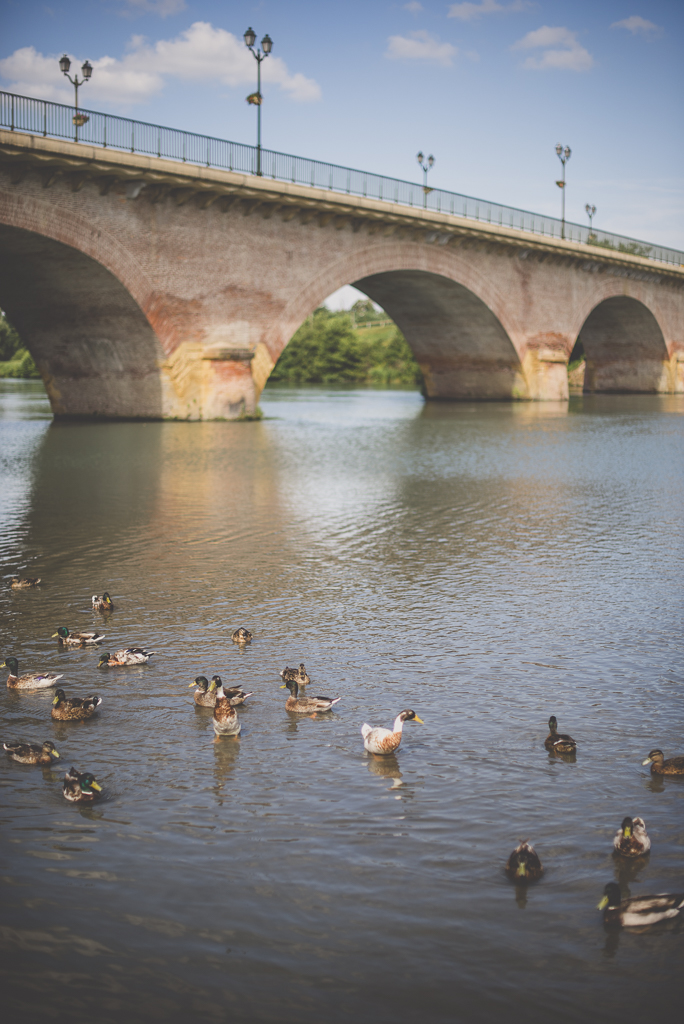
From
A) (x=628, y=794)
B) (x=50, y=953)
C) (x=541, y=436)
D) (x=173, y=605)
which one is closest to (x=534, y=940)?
(x=628, y=794)

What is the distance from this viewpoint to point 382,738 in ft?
17.6

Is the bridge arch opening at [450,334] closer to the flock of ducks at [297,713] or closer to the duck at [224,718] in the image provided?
the flock of ducks at [297,713]

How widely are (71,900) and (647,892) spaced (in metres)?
2.36

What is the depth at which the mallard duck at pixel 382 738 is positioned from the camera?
5359mm

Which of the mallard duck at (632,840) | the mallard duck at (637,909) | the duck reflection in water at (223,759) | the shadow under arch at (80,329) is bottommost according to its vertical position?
the mallard duck at (637,909)

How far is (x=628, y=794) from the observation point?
497 cm

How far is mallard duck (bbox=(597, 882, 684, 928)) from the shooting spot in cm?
384

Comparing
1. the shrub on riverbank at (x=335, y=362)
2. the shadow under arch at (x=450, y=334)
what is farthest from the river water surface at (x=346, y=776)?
the shrub on riverbank at (x=335, y=362)

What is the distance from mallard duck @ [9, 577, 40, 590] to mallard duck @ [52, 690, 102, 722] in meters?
3.37

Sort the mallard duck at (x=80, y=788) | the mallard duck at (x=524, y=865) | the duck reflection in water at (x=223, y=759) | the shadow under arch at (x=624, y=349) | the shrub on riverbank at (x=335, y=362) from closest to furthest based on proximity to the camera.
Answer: the mallard duck at (x=524, y=865), the mallard duck at (x=80, y=788), the duck reflection in water at (x=223, y=759), the shadow under arch at (x=624, y=349), the shrub on riverbank at (x=335, y=362)

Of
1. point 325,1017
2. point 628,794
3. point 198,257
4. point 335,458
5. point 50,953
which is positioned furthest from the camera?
point 198,257

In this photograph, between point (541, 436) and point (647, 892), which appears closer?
point (647, 892)

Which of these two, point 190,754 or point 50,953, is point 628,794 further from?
point 50,953

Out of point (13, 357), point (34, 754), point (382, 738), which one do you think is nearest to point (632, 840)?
point (382, 738)
